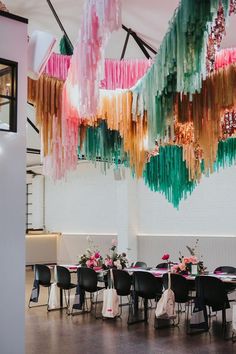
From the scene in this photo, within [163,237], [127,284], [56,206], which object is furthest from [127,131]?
[56,206]

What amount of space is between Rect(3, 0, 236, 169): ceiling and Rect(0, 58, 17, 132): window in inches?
91.9

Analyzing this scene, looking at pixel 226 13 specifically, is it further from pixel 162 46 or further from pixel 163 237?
pixel 163 237

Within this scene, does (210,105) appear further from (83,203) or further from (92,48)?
(83,203)

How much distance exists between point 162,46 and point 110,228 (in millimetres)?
13953

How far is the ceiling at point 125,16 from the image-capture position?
7.30 meters

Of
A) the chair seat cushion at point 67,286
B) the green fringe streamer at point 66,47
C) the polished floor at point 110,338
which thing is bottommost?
the polished floor at point 110,338

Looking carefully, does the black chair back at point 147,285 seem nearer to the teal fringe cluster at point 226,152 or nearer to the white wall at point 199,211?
the teal fringe cluster at point 226,152

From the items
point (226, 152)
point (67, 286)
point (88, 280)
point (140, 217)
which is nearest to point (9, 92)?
point (226, 152)

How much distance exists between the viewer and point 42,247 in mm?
19844

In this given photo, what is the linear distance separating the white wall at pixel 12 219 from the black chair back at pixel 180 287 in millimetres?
3359

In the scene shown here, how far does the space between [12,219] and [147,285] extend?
3794 millimetres

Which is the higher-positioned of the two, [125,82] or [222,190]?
[125,82]

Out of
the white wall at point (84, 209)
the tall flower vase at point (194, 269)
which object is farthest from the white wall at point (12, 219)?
the white wall at point (84, 209)

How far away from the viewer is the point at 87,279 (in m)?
9.45
